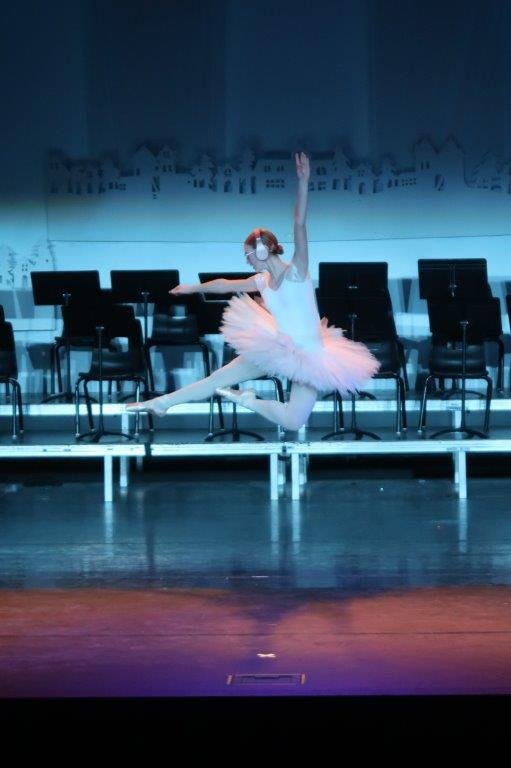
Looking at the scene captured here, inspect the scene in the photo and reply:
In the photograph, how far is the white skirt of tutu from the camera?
4684mm

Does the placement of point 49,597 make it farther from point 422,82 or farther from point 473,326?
point 422,82

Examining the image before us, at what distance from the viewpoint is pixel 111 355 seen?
766cm

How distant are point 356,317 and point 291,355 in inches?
98.8

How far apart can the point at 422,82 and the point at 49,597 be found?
639 centimetres

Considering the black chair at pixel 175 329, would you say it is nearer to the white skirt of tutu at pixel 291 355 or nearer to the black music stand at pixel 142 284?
the black music stand at pixel 142 284

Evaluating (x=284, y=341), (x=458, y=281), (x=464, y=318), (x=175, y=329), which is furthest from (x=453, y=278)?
(x=284, y=341)

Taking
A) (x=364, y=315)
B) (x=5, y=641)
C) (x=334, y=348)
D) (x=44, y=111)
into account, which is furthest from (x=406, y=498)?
(x=44, y=111)

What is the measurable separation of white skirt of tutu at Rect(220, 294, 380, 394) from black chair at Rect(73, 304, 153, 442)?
231cm

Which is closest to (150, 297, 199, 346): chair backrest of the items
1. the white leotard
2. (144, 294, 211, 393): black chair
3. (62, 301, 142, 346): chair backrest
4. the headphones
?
(144, 294, 211, 393): black chair

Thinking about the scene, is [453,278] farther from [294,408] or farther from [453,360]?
[294,408]

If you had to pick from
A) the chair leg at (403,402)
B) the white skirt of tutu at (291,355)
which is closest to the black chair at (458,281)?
the chair leg at (403,402)

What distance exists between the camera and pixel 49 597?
443 centimetres

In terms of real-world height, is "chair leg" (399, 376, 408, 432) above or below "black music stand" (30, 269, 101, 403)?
below

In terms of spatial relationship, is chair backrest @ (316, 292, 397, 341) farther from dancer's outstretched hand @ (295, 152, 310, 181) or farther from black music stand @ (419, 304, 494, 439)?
dancer's outstretched hand @ (295, 152, 310, 181)
